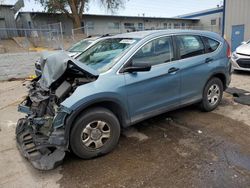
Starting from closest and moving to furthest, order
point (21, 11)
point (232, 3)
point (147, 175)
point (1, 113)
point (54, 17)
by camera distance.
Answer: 1. point (147, 175)
2. point (1, 113)
3. point (232, 3)
4. point (21, 11)
5. point (54, 17)

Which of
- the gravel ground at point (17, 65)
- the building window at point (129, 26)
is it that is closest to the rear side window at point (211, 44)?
the gravel ground at point (17, 65)

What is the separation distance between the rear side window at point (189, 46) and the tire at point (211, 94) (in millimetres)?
688

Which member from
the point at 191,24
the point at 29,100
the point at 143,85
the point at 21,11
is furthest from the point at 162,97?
the point at 191,24

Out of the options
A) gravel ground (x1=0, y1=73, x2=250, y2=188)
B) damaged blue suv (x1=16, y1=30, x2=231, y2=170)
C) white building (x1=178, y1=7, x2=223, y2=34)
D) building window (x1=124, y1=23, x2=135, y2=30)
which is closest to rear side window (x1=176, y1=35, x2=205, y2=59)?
damaged blue suv (x1=16, y1=30, x2=231, y2=170)

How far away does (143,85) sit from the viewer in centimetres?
331

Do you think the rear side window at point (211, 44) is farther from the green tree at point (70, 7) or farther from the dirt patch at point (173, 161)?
the green tree at point (70, 7)

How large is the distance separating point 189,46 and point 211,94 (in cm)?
117

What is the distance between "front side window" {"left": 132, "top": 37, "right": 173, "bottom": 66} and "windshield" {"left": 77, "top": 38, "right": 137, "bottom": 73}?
22 centimetres

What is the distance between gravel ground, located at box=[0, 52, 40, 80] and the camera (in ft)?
30.4

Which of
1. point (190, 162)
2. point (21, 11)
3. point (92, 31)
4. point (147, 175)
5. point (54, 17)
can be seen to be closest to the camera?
point (147, 175)

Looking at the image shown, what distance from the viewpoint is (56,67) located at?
3123 mm

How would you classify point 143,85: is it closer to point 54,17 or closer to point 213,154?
point 213,154

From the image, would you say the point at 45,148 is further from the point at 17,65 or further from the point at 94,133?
the point at 17,65

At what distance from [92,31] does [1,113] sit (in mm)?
19462
